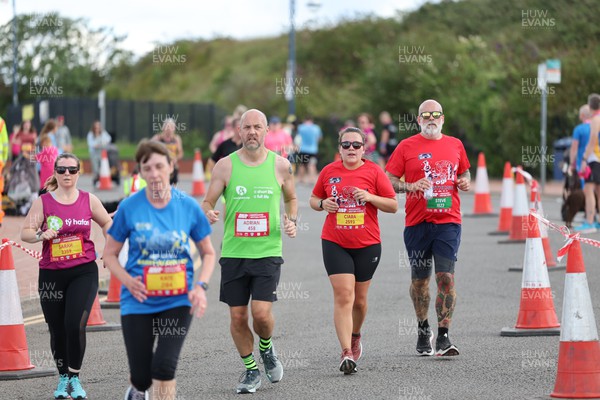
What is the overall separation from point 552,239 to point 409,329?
8367 mm

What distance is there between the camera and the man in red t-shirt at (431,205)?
10359 mm

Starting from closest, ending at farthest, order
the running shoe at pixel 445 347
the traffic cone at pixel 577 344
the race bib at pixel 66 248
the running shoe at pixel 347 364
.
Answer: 1. the traffic cone at pixel 577 344
2. the race bib at pixel 66 248
3. the running shoe at pixel 347 364
4. the running shoe at pixel 445 347

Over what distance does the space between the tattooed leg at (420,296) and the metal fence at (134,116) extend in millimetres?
44279

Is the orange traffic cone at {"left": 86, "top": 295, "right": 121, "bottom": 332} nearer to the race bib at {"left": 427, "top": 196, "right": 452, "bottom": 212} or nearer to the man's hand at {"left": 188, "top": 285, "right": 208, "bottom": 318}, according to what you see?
the race bib at {"left": 427, "top": 196, "right": 452, "bottom": 212}

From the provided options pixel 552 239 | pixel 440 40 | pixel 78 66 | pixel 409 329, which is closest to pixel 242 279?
pixel 409 329

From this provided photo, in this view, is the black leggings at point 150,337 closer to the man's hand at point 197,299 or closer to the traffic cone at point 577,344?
the man's hand at point 197,299

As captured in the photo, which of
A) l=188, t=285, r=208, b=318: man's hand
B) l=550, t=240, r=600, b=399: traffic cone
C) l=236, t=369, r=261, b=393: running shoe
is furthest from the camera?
l=236, t=369, r=261, b=393: running shoe

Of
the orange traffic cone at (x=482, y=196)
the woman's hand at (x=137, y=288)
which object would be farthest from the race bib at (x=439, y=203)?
the orange traffic cone at (x=482, y=196)

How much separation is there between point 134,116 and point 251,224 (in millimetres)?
47069

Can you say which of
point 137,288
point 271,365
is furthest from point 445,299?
point 137,288

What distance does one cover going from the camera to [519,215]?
60.7ft

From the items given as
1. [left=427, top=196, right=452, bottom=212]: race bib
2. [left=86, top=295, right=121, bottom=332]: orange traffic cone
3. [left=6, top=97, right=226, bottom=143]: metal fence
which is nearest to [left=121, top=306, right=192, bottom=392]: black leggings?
[left=427, top=196, right=452, bottom=212]: race bib

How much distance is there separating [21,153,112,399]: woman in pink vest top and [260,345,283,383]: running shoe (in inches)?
48.6

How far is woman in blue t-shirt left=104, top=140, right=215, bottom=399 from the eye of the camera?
7.21 meters
